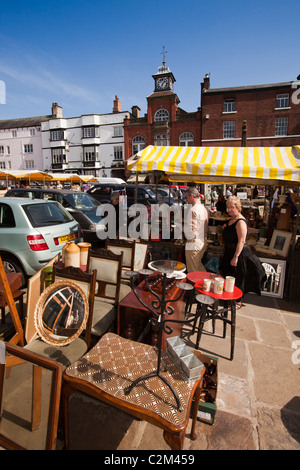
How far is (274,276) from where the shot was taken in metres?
5.20

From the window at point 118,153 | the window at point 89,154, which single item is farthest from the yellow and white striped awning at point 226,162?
the window at point 89,154

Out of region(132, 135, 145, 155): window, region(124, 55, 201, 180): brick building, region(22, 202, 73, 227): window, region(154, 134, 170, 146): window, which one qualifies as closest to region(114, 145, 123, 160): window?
region(124, 55, 201, 180): brick building

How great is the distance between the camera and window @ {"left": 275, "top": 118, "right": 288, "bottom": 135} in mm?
28391

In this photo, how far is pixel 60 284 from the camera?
250cm

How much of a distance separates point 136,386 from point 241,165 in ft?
14.2

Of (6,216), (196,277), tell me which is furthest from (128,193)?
(196,277)

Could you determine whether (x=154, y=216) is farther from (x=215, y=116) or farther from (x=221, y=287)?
(x=215, y=116)

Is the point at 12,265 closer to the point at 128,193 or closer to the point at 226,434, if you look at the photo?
the point at 226,434

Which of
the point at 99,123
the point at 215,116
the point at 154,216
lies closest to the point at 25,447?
the point at 154,216

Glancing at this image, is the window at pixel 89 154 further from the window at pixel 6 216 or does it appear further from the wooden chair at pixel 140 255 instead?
the wooden chair at pixel 140 255

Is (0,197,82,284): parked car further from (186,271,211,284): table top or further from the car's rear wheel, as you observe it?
(186,271,211,284): table top

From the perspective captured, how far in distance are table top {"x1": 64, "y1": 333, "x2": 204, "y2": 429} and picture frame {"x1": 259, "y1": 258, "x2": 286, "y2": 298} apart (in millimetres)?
3824

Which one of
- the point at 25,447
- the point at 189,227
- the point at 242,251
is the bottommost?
the point at 25,447

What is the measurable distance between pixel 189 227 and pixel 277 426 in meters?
3.28
